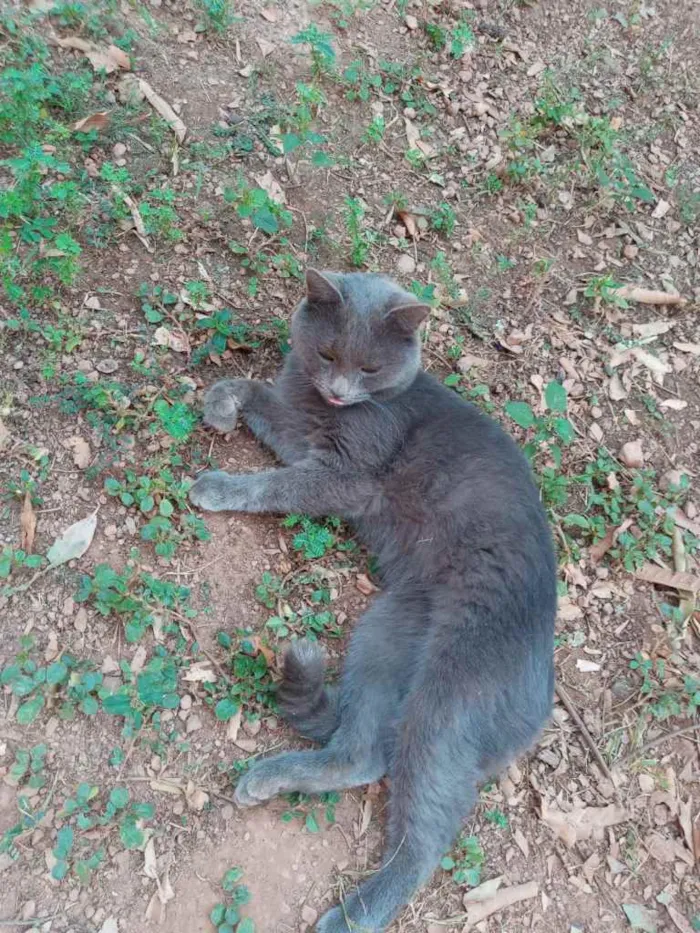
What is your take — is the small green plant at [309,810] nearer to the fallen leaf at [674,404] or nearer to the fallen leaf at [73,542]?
the fallen leaf at [73,542]

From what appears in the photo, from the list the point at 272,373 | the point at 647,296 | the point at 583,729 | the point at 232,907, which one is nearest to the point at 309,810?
the point at 232,907

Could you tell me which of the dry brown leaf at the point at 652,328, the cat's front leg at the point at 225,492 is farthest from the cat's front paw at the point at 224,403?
the dry brown leaf at the point at 652,328

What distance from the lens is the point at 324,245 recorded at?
3541 millimetres

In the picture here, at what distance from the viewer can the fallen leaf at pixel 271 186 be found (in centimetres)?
352

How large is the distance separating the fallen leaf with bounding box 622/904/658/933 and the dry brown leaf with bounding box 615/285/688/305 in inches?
112

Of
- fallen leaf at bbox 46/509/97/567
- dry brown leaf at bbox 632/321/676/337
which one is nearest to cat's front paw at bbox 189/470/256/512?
fallen leaf at bbox 46/509/97/567

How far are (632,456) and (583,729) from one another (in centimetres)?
133

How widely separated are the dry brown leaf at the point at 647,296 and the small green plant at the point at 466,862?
283cm

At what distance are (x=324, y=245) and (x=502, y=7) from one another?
217 cm

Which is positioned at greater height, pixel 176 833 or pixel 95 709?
pixel 95 709

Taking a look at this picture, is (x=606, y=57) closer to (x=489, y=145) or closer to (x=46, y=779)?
(x=489, y=145)

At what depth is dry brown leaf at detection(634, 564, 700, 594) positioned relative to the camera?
10.4 ft

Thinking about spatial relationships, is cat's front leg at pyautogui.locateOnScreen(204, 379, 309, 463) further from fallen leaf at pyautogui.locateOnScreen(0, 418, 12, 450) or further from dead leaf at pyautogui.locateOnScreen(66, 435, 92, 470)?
fallen leaf at pyautogui.locateOnScreen(0, 418, 12, 450)

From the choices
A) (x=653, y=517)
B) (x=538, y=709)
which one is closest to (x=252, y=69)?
(x=653, y=517)
